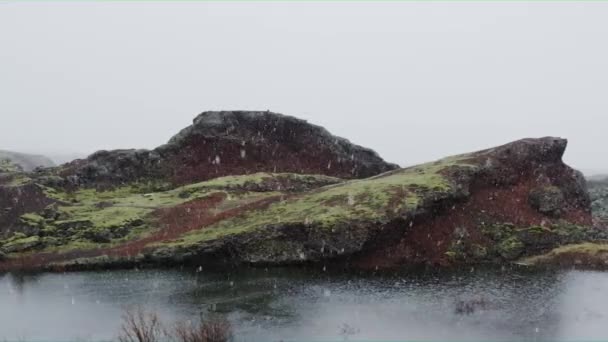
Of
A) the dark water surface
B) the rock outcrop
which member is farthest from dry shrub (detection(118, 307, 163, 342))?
the rock outcrop

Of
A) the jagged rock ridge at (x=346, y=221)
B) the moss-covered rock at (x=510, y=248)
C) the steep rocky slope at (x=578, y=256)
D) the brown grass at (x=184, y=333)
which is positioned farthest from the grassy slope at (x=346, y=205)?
the brown grass at (x=184, y=333)

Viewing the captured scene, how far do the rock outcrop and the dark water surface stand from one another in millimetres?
30759

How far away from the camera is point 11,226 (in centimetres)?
4778

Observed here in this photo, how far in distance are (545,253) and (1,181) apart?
191 feet

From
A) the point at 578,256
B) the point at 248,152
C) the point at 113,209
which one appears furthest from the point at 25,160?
the point at 578,256

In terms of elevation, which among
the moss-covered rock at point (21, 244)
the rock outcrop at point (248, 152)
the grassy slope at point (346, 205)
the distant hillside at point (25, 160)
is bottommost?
the moss-covered rock at point (21, 244)

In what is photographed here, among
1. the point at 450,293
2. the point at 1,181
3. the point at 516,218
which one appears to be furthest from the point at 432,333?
the point at 1,181

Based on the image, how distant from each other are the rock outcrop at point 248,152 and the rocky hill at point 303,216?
9.44 ft

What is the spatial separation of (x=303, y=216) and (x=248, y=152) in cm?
3281

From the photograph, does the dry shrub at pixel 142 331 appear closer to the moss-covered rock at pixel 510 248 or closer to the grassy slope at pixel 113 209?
the grassy slope at pixel 113 209

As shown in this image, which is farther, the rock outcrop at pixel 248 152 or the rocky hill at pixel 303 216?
the rock outcrop at pixel 248 152

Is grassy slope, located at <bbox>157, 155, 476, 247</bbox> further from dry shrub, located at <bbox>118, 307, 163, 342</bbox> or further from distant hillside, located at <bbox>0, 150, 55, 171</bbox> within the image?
distant hillside, located at <bbox>0, 150, 55, 171</bbox>

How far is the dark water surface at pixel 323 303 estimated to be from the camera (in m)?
25.0

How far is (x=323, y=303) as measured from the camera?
29719 millimetres
